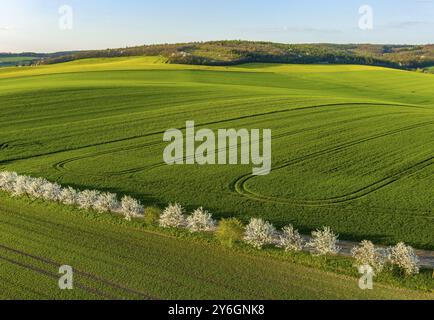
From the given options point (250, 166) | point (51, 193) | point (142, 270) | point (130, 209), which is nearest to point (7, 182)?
point (51, 193)

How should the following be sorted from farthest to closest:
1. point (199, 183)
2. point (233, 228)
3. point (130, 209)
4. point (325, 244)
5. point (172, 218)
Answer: point (199, 183) → point (130, 209) → point (172, 218) → point (233, 228) → point (325, 244)

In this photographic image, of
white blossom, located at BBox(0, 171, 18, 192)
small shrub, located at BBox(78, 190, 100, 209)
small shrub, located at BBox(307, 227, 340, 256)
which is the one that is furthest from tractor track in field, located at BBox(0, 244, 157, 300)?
white blossom, located at BBox(0, 171, 18, 192)

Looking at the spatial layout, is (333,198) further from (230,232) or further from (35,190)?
(35,190)

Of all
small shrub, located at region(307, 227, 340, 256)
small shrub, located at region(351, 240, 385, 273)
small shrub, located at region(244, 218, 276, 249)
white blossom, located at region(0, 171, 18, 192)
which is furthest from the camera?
white blossom, located at region(0, 171, 18, 192)

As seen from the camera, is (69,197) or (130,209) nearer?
(130,209)

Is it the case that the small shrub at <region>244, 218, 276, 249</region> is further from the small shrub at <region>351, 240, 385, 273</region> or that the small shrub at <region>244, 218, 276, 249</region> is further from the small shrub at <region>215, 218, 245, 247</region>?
the small shrub at <region>351, 240, 385, 273</region>
